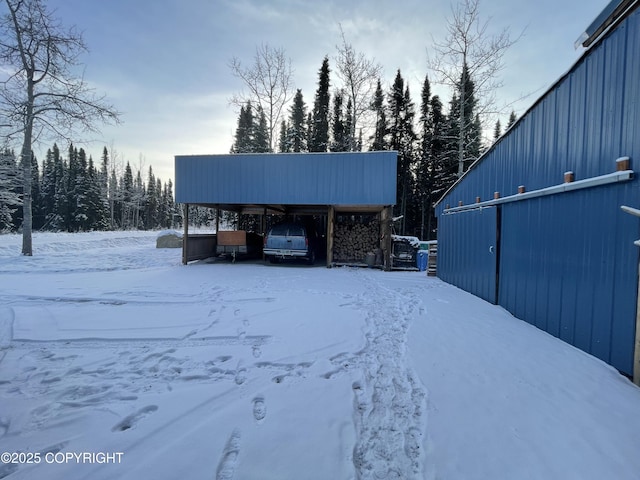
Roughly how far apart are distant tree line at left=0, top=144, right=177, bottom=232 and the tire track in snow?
130ft

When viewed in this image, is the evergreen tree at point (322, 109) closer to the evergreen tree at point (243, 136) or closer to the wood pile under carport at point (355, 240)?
the evergreen tree at point (243, 136)

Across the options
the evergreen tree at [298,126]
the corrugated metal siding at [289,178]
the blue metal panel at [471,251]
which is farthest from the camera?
the evergreen tree at [298,126]

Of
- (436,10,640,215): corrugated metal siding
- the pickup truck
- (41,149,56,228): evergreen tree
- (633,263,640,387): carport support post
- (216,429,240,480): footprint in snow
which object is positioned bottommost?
(216,429,240,480): footprint in snow

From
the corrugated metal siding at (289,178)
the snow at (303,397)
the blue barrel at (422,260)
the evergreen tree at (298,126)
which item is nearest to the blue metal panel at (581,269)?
the snow at (303,397)

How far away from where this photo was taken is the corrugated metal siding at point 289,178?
11.3 m

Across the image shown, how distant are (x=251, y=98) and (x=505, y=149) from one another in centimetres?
2064

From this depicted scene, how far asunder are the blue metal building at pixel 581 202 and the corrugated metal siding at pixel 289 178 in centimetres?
536

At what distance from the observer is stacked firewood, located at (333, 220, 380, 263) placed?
14633 millimetres

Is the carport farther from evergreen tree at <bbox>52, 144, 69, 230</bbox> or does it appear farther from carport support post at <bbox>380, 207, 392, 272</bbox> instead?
evergreen tree at <bbox>52, 144, 69, 230</bbox>

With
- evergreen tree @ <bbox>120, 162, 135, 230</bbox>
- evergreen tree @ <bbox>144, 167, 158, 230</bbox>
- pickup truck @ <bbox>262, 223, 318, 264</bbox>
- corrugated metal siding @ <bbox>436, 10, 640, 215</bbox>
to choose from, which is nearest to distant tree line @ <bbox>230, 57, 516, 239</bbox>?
pickup truck @ <bbox>262, 223, 318, 264</bbox>

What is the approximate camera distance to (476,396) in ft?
8.88

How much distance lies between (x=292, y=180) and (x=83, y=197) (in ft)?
134

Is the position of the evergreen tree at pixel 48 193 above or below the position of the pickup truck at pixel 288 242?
above

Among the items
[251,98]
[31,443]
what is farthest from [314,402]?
[251,98]
